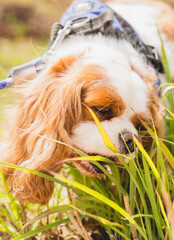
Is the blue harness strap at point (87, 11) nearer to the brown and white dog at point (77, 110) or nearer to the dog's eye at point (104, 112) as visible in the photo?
the brown and white dog at point (77, 110)

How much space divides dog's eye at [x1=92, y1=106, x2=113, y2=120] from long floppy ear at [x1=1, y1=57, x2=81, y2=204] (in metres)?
0.09

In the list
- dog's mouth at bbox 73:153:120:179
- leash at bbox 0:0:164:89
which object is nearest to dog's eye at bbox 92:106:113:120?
dog's mouth at bbox 73:153:120:179

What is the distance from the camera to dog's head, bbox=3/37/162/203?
1.28 m

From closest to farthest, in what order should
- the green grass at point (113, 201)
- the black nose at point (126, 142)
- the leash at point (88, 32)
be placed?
1. the green grass at point (113, 201)
2. the black nose at point (126, 142)
3. the leash at point (88, 32)

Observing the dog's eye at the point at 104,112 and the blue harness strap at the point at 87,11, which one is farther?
the blue harness strap at the point at 87,11

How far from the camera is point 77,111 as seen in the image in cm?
132

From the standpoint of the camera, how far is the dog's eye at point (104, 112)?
1.27 m

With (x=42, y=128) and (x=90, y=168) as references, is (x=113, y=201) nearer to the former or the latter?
(x=90, y=168)

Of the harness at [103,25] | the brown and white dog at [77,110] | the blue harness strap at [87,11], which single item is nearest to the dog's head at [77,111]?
the brown and white dog at [77,110]

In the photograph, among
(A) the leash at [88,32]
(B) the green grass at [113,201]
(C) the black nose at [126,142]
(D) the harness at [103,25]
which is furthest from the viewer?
(D) the harness at [103,25]

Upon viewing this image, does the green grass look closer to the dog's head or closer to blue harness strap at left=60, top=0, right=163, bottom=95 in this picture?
the dog's head

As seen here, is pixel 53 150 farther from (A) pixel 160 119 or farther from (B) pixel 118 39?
(B) pixel 118 39

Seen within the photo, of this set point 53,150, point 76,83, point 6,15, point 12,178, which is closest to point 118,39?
point 76,83

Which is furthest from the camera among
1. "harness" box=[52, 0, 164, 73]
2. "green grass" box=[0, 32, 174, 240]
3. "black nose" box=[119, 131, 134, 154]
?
"harness" box=[52, 0, 164, 73]
